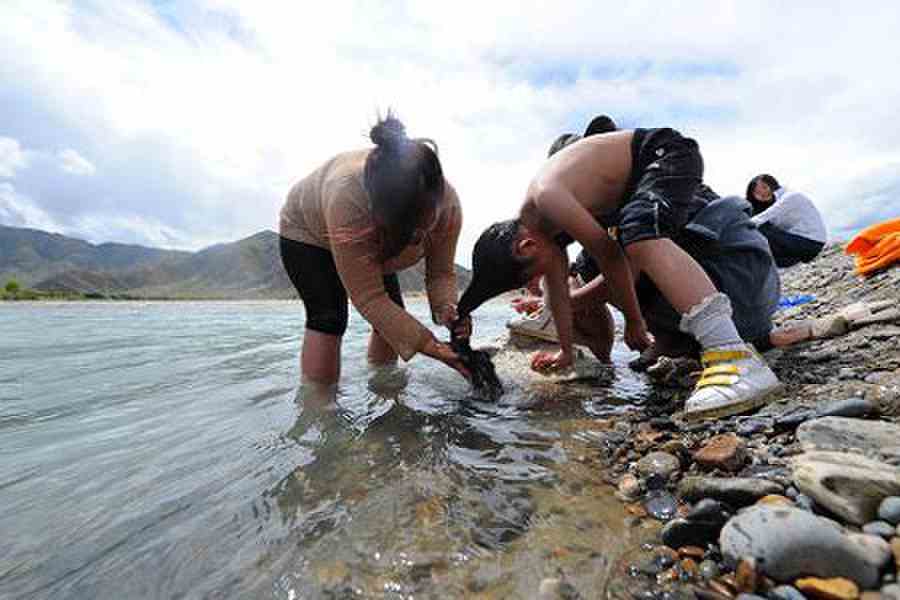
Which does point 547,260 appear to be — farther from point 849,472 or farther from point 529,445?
point 849,472

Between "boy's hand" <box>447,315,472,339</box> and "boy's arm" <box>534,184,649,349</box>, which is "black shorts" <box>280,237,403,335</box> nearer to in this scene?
"boy's hand" <box>447,315,472,339</box>

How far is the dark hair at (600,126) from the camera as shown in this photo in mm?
3469

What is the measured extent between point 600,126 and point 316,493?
9.54ft

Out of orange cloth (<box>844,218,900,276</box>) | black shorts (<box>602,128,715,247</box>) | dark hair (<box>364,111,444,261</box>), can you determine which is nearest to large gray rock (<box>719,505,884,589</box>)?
black shorts (<box>602,128,715,247</box>)

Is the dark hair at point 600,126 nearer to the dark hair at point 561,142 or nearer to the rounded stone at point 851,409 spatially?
the dark hair at point 561,142

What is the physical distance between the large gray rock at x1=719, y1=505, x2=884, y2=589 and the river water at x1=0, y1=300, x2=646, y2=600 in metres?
0.35

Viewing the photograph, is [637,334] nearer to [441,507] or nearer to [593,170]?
[593,170]

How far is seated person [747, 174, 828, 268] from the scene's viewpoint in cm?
490

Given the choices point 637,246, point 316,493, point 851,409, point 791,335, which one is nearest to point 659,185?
point 637,246

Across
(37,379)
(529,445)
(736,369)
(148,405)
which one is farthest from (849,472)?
(37,379)

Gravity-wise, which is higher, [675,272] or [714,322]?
[675,272]

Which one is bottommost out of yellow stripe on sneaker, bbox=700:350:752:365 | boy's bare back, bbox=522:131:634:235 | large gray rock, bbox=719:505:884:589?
large gray rock, bbox=719:505:884:589

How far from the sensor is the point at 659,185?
2619mm

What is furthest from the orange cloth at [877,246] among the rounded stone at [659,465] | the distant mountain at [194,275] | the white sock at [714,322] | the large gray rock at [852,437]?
the distant mountain at [194,275]
